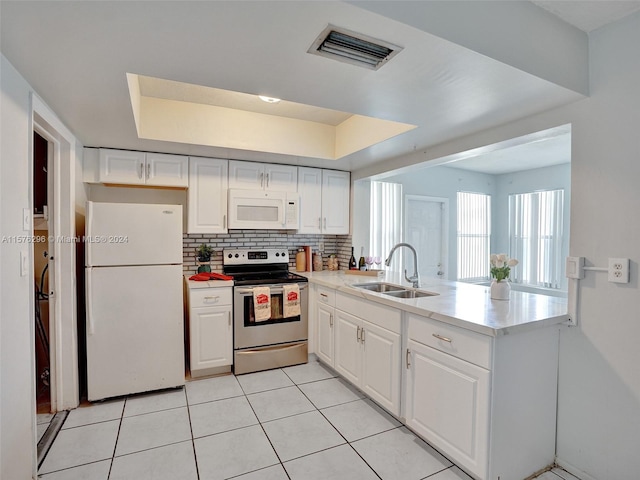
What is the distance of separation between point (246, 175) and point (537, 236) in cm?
460

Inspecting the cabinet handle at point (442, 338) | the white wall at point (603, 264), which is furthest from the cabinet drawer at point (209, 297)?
the white wall at point (603, 264)

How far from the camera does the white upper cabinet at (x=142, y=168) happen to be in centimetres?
298

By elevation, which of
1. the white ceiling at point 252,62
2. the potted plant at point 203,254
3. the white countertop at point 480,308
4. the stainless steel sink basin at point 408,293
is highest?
the white ceiling at point 252,62

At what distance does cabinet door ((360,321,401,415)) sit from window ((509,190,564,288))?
393 centimetres

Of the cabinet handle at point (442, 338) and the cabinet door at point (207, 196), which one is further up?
the cabinet door at point (207, 196)

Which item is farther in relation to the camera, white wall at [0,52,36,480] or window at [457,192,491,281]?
window at [457,192,491,281]

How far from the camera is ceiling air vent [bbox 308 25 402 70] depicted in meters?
1.34

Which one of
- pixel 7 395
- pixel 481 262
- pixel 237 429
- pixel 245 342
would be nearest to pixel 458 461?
pixel 237 429

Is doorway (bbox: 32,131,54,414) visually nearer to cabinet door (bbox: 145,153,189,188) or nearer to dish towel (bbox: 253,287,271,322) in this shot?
cabinet door (bbox: 145,153,189,188)

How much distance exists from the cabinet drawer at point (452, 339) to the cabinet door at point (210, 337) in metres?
1.77

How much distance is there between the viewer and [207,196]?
10.9 feet

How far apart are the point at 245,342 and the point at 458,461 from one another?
79.5 inches

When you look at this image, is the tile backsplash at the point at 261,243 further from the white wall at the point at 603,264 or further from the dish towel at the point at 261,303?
the white wall at the point at 603,264

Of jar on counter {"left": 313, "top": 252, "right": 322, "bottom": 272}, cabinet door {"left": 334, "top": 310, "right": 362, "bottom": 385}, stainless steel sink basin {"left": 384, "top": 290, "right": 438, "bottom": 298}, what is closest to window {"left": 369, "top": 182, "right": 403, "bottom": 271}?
jar on counter {"left": 313, "top": 252, "right": 322, "bottom": 272}
